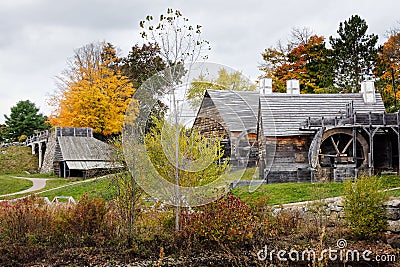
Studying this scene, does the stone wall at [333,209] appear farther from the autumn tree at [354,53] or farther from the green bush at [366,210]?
the autumn tree at [354,53]

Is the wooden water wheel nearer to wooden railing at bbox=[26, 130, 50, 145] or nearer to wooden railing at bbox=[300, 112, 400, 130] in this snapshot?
wooden railing at bbox=[300, 112, 400, 130]

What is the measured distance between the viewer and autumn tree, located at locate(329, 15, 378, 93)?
106ft

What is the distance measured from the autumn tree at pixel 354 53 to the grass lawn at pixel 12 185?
67.1 ft

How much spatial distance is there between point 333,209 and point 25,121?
39.9 meters

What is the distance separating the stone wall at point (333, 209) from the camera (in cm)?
992

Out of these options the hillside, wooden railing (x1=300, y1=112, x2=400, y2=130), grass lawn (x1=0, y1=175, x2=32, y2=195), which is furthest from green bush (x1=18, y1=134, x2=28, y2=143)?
wooden railing (x1=300, y1=112, x2=400, y2=130)

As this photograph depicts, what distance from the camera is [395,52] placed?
30719 millimetres

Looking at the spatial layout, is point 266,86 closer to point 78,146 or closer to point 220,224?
point 78,146

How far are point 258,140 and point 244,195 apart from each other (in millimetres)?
5865

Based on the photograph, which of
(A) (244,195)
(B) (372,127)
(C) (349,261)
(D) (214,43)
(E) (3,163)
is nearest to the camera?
(C) (349,261)

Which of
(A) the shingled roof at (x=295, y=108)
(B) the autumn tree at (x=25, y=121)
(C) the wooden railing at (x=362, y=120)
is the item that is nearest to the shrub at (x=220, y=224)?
(A) the shingled roof at (x=295, y=108)

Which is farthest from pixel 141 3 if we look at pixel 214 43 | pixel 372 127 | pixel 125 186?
pixel 372 127

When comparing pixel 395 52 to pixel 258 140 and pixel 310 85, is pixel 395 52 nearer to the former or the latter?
pixel 310 85

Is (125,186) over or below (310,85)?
below
